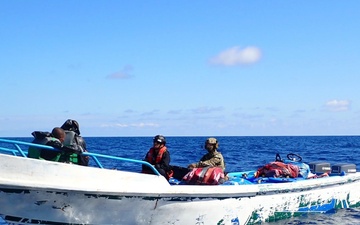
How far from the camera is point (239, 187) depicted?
29.6 feet

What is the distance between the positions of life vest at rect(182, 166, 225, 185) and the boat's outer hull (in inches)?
16.0

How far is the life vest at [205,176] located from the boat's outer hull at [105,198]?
41 centimetres

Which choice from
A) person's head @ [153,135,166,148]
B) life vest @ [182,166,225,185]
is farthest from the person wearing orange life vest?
life vest @ [182,166,225,185]

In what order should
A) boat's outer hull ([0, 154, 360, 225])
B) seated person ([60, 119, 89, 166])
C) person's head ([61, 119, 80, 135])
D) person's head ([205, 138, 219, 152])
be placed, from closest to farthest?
boat's outer hull ([0, 154, 360, 225]) < seated person ([60, 119, 89, 166]) < person's head ([61, 119, 80, 135]) < person's head ([205, 138, 219, 152])

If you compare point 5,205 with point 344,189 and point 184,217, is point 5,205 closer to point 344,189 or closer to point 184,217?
point 184,217

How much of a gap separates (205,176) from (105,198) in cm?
214

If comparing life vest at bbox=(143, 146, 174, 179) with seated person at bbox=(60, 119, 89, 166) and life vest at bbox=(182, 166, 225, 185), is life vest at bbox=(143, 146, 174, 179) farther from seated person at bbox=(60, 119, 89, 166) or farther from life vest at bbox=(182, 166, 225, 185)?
seated person at bbox=(60, 119, 89, 166)

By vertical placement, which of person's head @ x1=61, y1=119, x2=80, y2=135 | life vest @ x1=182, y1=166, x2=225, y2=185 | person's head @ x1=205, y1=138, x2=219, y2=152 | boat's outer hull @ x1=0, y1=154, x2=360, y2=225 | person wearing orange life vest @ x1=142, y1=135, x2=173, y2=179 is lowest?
boat's outer hull @ x1=0, y1=154, x2=360, y2=225

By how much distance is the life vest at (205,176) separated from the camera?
9117 mm

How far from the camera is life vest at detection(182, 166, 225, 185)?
9117 millimetres

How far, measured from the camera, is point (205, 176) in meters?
9.14

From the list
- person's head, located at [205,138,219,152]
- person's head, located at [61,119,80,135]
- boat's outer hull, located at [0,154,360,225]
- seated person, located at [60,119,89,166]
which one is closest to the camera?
boat's outer hull, located at [0,154,360,225]

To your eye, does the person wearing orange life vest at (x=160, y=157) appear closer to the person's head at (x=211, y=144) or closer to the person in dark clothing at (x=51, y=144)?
the person's head at (x=211, y=144)

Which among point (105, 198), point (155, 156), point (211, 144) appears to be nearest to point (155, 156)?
point (155, 156)
